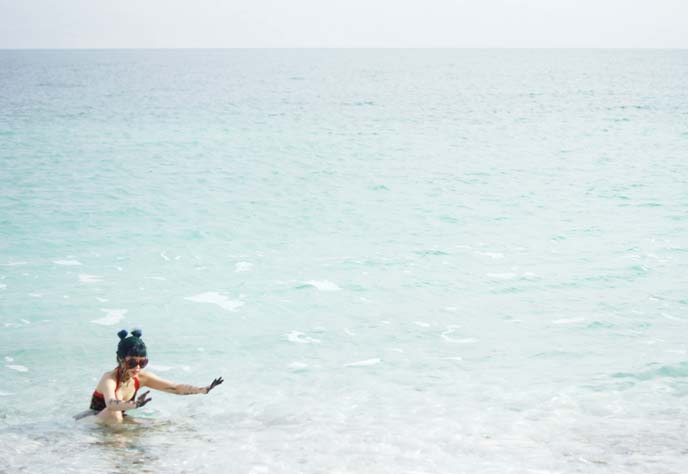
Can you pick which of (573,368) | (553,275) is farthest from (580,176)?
(573,368)

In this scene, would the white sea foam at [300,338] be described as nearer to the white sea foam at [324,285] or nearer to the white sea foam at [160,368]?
the white sea foam at [160,368]

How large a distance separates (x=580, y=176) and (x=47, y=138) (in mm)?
26943

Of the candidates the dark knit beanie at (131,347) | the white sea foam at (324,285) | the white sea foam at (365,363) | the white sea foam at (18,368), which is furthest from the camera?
the white sea foam at (324,285)

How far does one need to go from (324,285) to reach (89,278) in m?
5.03

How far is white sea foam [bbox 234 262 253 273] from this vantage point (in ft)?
56.9

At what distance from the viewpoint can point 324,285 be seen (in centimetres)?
1617

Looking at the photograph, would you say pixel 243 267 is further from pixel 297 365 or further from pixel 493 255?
pixel 493 255

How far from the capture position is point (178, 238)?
20.2 meters

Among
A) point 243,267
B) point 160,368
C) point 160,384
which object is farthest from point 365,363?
point 243,267

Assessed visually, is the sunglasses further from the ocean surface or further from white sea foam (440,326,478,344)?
white sea foam (440,326,478,344)

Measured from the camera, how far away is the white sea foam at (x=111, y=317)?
545 inches

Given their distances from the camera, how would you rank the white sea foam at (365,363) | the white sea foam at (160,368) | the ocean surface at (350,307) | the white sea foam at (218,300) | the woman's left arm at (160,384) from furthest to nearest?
1. the white sea foam at (218,300)
2. the white sea foam at (365,363)
3. the white sea foam at (160,368)
4. the woman's left arm at (160,384)
5. the ocean surface at (350,307)

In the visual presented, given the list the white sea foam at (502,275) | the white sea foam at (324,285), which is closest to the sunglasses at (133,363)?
the white sea foam at (324,285)

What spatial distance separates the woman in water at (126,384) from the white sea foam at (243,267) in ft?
26.3
